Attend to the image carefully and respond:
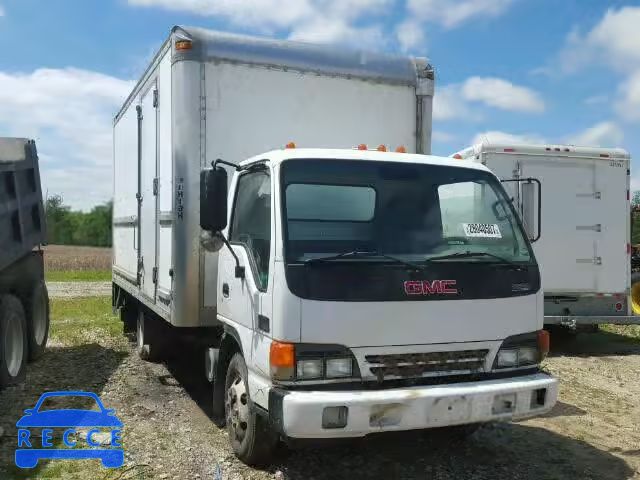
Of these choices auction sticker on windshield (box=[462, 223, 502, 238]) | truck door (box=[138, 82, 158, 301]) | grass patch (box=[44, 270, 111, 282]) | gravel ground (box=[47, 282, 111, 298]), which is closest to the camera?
auction sticker on windshield (box=[462, 223, 502, 238])

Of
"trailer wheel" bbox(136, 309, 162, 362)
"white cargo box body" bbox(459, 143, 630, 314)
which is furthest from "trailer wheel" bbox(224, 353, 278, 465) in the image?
"white cargo box body" bbox(459, 143, 630, 314)

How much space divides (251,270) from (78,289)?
64.1 feet

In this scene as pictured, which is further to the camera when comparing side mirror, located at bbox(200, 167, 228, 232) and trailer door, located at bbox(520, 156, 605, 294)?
trailer door, located at bbox(520, 156, 605, 294)

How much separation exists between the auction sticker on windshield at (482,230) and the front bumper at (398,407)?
1.01 m

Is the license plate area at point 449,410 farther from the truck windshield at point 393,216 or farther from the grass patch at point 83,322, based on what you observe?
the grass patch at point 83,322

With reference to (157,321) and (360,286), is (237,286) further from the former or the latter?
(157,321)

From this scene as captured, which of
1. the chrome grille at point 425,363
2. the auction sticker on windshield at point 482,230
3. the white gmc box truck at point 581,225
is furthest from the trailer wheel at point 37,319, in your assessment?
the white gmc box truck at point 581,225

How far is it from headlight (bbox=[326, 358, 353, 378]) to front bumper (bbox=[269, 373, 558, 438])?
0.40ft

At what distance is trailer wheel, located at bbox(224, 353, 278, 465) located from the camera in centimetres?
436

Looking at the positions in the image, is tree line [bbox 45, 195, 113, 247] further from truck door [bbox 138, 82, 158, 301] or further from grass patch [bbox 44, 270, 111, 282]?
truck door [bbox 138, 82, 158, 301]

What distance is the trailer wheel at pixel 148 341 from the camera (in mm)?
7703

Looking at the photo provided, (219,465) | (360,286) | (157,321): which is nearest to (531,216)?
(360,286)

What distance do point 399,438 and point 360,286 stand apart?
6.70ft

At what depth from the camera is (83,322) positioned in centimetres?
1270
